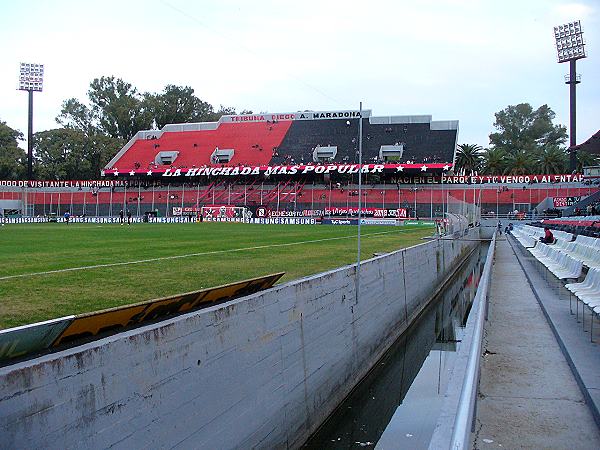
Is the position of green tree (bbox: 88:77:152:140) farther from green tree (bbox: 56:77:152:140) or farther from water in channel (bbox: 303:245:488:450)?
water in channel (bbox: 303:245:488:450)

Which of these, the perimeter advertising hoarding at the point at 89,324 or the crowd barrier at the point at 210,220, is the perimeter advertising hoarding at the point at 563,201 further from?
the perimeter advertising hoarding at the point at 89,324

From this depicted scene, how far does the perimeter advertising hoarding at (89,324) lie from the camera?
479 centimetres

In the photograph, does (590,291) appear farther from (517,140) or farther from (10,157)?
(517,140)

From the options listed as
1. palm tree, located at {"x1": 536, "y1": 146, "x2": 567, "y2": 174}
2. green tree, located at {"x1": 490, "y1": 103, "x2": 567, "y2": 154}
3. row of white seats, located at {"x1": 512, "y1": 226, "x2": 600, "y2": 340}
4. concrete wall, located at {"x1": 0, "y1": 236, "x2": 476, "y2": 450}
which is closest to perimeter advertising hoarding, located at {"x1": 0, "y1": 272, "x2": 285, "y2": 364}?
concrete wall, located at {"x1": 0, "y1": 236, "x2": 476, "y2": 450}

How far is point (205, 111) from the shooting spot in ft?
369

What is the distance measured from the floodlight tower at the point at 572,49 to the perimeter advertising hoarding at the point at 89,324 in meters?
72.4

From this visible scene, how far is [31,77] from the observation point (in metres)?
84.1

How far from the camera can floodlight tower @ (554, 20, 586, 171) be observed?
234 feet

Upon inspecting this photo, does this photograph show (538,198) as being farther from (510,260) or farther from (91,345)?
(91,345)

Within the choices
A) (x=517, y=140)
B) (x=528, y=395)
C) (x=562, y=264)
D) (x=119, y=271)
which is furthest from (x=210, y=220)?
(x=517, y=140)

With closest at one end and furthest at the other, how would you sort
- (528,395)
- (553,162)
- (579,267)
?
(528,395) < (579,267) < (553,162)

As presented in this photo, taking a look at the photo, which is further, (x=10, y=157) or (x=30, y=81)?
Result: (x=10, y=157)

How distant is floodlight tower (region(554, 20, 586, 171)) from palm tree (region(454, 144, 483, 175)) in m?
22.7

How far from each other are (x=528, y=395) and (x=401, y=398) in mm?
4663
